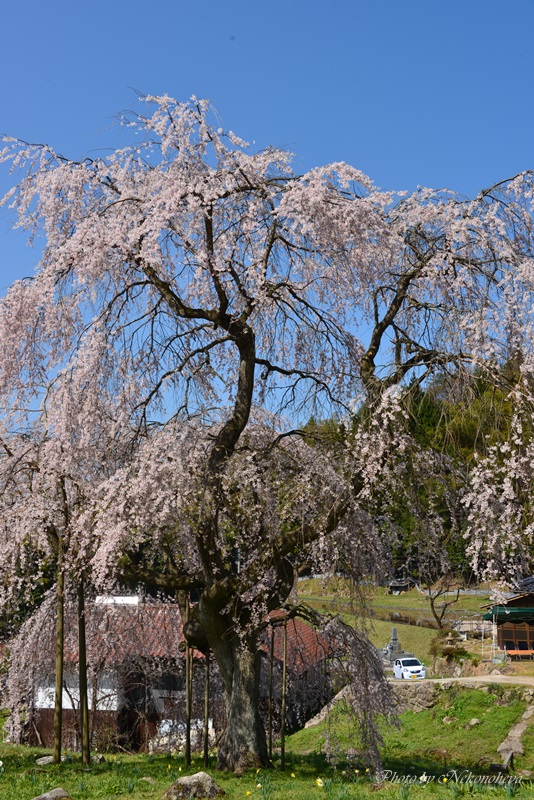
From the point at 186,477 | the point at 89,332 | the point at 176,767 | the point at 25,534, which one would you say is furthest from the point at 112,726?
the point at 89,332

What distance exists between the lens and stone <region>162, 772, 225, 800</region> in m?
8.83

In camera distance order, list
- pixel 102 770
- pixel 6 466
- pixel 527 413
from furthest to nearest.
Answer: pixel 6 466, pixel 102 770, pixel 527 413

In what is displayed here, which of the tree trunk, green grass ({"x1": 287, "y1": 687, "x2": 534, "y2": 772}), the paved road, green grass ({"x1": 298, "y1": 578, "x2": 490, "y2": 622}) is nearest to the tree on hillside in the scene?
the tree trunk

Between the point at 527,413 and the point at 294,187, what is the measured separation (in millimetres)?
4604

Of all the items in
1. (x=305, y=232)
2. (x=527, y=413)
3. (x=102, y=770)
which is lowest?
(x=102, y=770)

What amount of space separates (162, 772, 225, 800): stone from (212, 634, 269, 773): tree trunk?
372 centimetres

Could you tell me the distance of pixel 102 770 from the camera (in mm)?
12445

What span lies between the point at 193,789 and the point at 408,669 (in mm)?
22425

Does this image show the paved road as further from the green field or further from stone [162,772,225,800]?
stone [162,772,225,800]

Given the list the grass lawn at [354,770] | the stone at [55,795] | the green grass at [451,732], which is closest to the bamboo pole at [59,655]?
the grass lawn at [354,770]

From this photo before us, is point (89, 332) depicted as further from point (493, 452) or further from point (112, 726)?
point (112, 726)

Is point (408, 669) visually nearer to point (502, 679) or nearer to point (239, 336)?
point (502, 679)

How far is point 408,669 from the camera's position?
29.8 meters

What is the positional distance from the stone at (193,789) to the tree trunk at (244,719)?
146 inches
